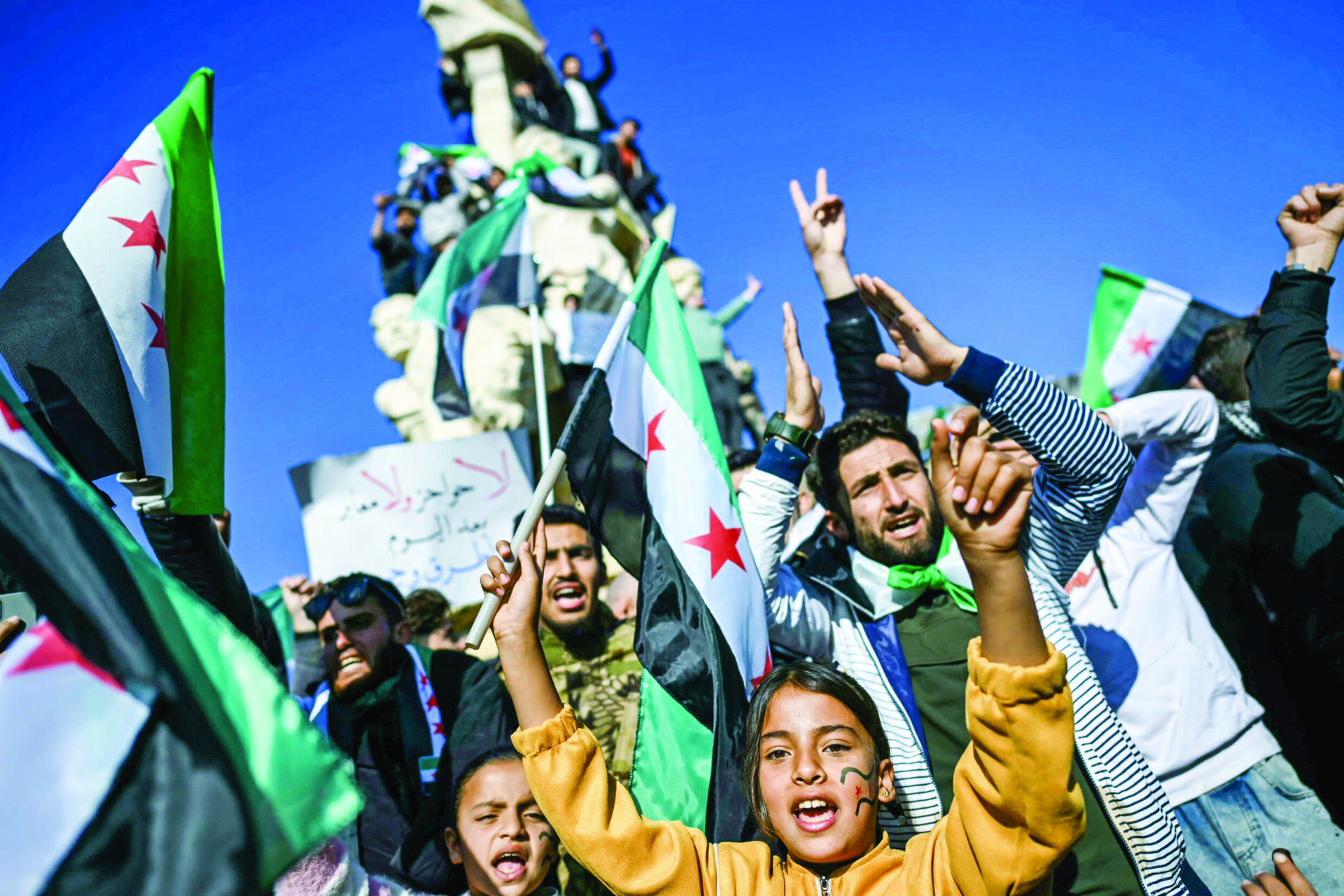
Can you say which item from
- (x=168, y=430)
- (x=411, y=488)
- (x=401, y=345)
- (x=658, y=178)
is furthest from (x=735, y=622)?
(x=658, y=178)

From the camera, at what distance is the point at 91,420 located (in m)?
2.30

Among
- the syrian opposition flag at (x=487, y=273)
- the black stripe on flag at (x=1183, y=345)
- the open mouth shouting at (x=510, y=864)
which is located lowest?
the open mouth shouting at (x=510, y=864)

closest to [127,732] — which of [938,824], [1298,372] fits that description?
[938,824]

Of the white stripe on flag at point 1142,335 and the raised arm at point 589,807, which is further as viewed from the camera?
the white stripe on flag at point 1142,335

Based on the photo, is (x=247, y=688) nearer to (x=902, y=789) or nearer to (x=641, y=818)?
(x=641, y=818)

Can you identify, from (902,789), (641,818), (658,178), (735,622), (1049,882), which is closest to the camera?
(1049,882)

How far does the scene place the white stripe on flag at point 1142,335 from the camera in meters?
4.55

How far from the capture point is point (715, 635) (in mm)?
2176

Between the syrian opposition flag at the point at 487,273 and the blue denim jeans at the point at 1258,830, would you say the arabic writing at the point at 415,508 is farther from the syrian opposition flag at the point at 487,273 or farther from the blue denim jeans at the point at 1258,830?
the blue denim jeans at the point at 1258,830

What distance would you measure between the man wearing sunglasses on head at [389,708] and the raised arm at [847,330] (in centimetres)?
147

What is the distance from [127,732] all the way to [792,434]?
163 centimetres

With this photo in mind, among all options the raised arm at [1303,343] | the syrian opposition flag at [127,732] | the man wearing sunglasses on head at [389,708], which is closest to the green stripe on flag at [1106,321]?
the raised arm at [1303,343]

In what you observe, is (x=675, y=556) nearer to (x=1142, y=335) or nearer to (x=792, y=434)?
(x=792, y=434)

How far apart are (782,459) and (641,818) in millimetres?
1014
